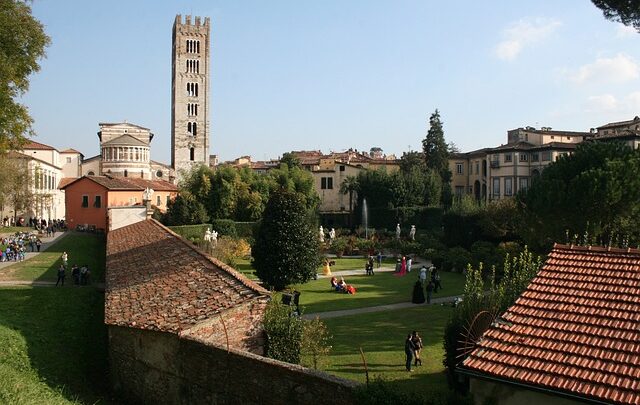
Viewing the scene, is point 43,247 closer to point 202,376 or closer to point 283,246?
point 283,246

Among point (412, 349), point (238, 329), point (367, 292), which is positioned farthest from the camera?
point (367, 292)

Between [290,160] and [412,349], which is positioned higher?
[290,160]

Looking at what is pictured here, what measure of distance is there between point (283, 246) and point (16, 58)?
13.3 m

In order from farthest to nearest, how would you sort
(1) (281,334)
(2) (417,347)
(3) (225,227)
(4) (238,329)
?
(3) (225,227), (2) (417,347), (1) (281,334), (4) (238,329)

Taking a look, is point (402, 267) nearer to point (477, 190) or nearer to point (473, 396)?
point (473, 396)

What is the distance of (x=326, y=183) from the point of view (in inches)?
2931

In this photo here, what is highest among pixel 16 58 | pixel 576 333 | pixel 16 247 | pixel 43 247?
pixel 16 58

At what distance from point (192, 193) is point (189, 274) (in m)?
36.6

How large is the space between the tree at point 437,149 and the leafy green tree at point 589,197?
44016 mm

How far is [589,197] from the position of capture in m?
25.5

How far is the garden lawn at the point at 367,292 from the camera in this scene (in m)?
24.8

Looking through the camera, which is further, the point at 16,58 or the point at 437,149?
the point at 437,149

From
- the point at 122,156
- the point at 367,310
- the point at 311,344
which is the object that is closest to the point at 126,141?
the point at 122,156

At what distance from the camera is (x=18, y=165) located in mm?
55531
